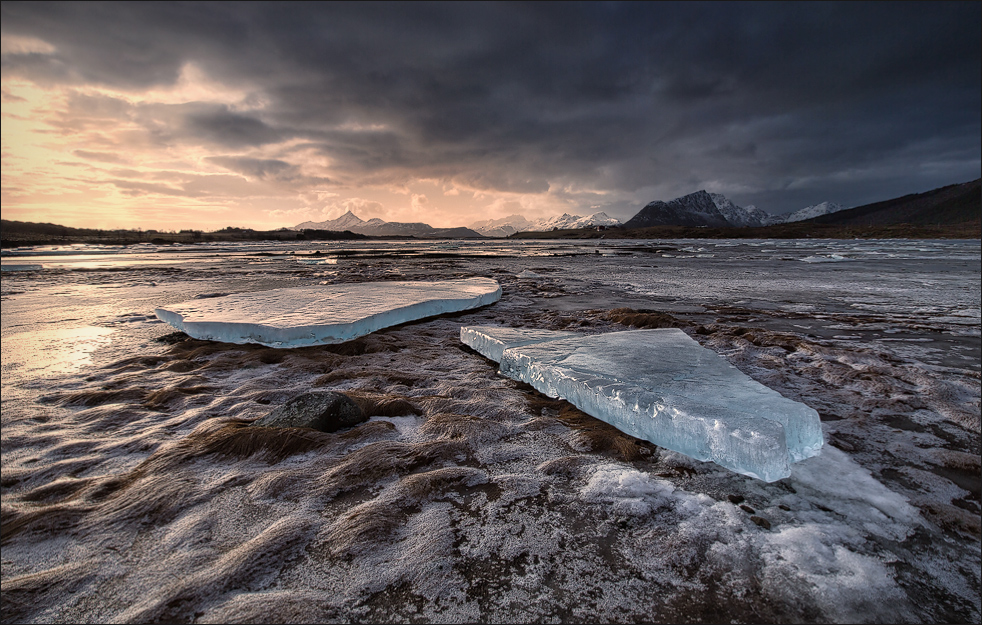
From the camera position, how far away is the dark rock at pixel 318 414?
2906 mm

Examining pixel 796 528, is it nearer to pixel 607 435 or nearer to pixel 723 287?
pixel 607 435

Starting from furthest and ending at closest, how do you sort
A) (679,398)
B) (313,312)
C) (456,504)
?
(313,312)
(679,398)
(456,504)

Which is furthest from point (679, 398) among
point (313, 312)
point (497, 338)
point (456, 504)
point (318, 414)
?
point (313, 312)

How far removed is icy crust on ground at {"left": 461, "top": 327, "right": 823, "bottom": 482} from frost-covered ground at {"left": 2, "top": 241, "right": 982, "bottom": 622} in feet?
0.43

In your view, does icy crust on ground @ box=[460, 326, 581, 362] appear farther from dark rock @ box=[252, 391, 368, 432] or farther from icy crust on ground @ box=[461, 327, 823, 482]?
dark rock @ box=[252, 391, 368, 432]

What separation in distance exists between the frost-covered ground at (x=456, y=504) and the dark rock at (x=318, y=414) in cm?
13

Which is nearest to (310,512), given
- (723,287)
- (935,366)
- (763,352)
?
(763,352)

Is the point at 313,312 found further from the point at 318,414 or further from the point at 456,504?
the point at 456,504

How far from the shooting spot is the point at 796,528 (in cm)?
192

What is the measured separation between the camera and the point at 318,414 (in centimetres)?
295

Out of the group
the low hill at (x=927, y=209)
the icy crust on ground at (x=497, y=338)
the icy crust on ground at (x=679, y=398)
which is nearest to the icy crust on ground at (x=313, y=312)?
the icy crust on ground at (x=497, y=338)

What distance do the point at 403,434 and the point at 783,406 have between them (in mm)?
2635

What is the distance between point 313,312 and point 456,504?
479 centimetres

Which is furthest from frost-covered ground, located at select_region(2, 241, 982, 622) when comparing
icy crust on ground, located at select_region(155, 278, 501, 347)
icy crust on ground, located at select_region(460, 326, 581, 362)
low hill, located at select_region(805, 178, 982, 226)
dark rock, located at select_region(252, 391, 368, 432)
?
low hill, located at select_region(805, 178, 982, 226)
